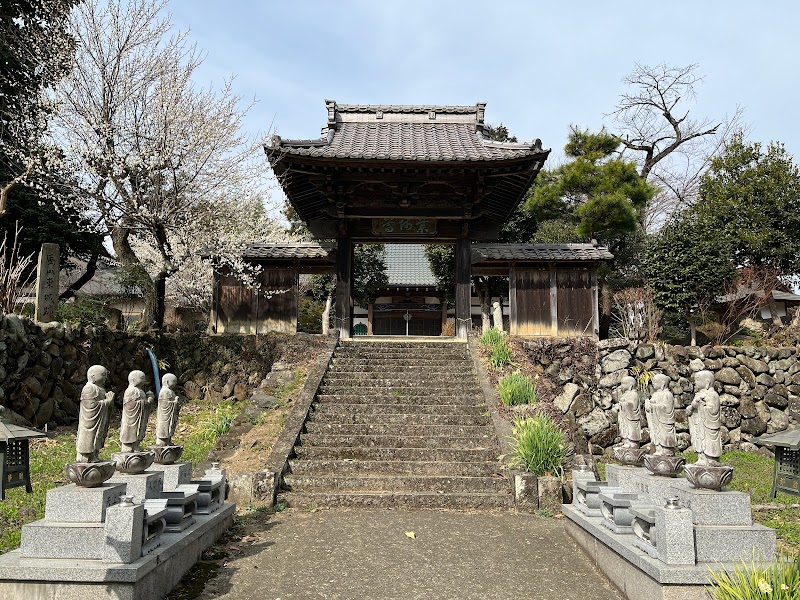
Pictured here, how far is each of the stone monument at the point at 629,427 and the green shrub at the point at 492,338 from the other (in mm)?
5468

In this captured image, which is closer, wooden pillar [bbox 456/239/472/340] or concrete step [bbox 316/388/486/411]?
concrete step [bbox 316/388/486/411]

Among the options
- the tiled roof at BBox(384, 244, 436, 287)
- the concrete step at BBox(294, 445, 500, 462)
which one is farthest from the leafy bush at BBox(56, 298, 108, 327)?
the tiled roof at BBox(384, 244, 436, 287)

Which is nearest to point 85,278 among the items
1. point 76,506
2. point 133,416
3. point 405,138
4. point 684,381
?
point 405,138

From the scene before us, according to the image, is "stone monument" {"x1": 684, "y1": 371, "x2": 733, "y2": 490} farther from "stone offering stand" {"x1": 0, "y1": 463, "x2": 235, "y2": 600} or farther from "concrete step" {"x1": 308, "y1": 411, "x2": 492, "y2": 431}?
"concrete step" {"x1": 308, "y1": 411, "x2": 492, "y2": 431}

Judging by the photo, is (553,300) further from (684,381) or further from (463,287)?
(684,381)

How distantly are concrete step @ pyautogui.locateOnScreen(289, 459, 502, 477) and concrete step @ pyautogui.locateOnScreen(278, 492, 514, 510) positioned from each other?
64 centimetres

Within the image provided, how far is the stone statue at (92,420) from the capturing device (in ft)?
14.4

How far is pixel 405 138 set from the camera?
14.7 meters

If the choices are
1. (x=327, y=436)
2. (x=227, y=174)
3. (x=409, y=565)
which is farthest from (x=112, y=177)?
(x=409, y=565)

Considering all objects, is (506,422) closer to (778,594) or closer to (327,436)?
(327,436)

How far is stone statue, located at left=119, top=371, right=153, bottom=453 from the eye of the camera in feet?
16.9

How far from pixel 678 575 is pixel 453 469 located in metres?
4.27

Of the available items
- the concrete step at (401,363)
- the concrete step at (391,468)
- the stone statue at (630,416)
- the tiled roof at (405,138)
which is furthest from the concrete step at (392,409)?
the tiled roof at (405,138)

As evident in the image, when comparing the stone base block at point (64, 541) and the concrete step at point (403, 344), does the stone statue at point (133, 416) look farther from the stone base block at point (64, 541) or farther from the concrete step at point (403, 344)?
the concrete step at point (403, 344)
